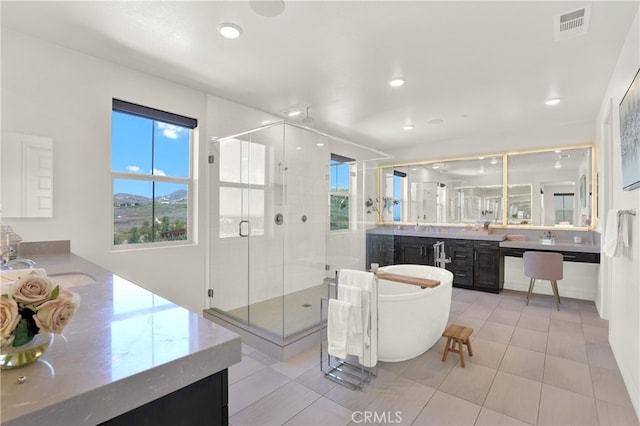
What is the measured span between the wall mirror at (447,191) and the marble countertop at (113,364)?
4915 mm

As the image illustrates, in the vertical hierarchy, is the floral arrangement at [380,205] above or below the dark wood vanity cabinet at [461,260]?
above

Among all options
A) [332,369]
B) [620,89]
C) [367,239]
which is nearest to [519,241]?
[367,239]

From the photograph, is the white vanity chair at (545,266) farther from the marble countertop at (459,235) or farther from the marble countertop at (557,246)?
the marble countertop at (459,235)

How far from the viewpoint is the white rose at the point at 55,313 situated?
72 centimetres

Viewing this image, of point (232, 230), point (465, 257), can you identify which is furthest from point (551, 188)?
point (232, 230)

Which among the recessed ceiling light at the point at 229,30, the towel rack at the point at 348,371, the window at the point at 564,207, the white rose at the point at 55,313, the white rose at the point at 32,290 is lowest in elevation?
the towel rack at the point at 348,371

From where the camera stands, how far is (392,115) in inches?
174

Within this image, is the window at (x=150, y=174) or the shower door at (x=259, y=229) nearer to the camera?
the window at (x=150, y=174)

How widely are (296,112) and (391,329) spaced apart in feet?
10.1

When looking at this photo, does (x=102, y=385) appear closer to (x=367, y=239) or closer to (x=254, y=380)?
(x=254, y=380)

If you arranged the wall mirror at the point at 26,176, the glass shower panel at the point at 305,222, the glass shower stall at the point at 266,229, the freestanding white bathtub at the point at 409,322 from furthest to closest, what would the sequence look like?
the glass shower panel at the point at 305,222 → the glass shower stall at the point at 266,229 → the freestanding white bathtub at the point at 409,322 → the wall mirror at the point at 26,176

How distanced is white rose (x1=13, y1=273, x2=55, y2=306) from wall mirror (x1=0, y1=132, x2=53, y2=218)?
2331 millimetres

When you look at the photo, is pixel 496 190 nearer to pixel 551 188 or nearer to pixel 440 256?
pixel 551 188

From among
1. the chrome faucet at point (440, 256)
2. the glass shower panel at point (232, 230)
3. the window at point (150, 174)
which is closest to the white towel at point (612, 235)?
the chrome faucet at point (440, 256)
